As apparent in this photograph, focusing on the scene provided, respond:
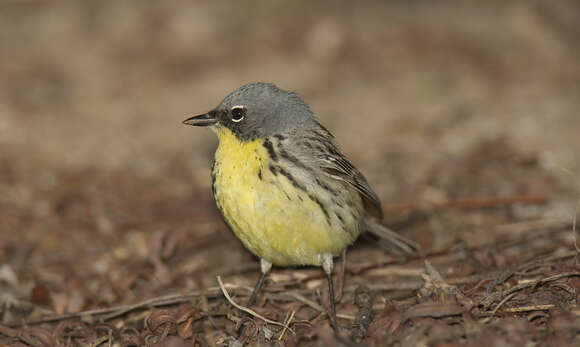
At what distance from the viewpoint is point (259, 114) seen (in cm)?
560

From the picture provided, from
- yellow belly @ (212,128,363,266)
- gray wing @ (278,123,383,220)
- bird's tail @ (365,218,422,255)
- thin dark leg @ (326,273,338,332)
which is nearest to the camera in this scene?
thin dark leg @ (326,273,338,332)

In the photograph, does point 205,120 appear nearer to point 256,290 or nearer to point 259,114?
point 259,114

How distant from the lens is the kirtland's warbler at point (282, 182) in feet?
16.7

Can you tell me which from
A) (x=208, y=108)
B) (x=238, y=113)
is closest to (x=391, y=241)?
(x=238, y=113)

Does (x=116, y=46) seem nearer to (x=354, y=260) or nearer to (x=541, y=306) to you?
(x=354, y=260)

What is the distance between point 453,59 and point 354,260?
558cm

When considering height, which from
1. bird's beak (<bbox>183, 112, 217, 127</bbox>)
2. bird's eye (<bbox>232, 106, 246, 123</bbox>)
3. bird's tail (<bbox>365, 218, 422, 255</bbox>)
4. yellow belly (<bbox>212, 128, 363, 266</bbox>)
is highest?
bird's eye (<bbox>232, 106, 246, 123</bbox>)

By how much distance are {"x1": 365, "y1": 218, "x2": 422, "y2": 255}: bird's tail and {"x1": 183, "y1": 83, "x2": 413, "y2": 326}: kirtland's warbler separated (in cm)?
41

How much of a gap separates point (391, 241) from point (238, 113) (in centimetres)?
196

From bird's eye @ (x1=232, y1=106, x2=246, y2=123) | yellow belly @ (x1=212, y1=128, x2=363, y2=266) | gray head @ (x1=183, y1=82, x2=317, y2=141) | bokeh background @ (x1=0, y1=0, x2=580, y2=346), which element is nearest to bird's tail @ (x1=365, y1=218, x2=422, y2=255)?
bokeh background @ (x1=0, y1=0, x2=580, y2=346)

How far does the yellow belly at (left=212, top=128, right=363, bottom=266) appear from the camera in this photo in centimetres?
507

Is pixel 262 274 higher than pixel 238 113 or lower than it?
lower

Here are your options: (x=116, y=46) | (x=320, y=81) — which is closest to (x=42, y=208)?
(x=116, y=46)

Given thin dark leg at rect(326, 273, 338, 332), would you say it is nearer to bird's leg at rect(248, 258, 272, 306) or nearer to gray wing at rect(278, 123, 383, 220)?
bird's leg at rect(248, 258, 272, 306)
